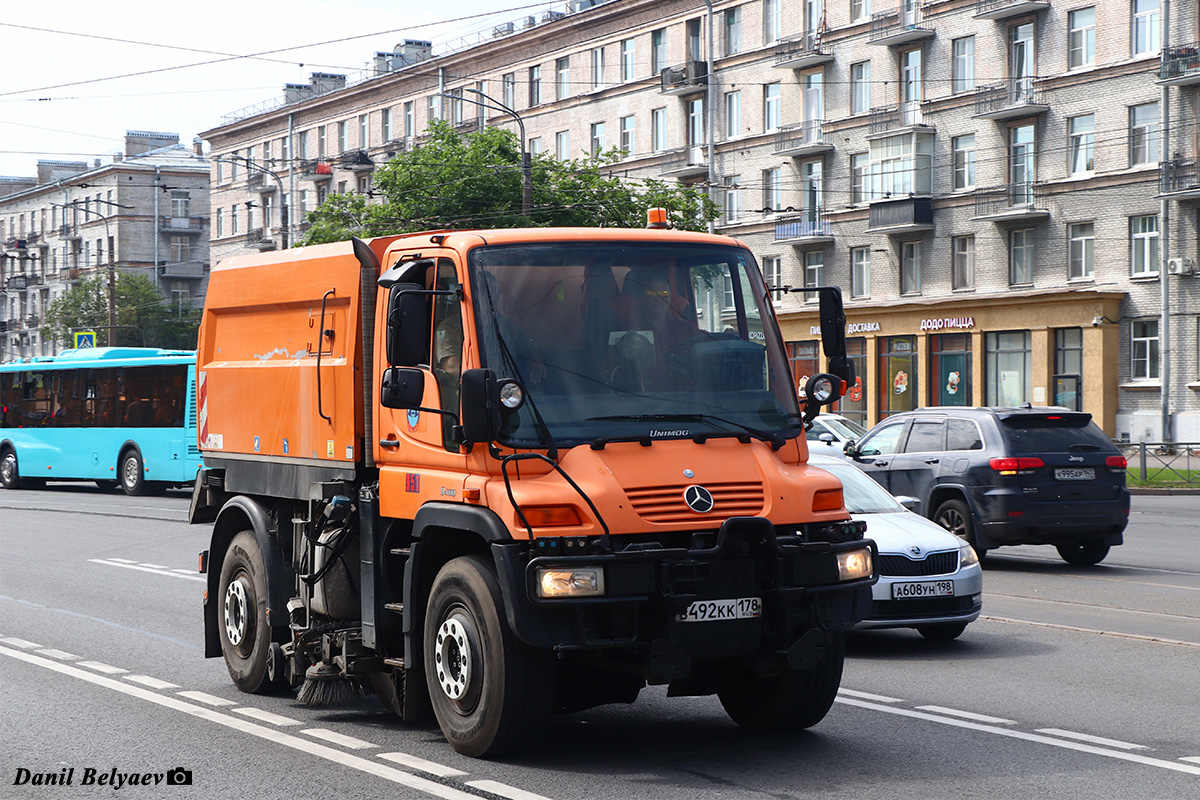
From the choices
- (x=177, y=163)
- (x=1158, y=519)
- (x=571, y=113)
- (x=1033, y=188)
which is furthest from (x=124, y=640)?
(x=177, y=163)

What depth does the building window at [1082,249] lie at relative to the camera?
43.3m

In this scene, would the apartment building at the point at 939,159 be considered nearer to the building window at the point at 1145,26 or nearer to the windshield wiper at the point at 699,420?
the building window at the point at 1145,26

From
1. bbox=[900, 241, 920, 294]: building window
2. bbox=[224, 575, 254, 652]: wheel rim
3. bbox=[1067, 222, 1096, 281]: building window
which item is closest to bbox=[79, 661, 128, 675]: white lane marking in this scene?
bbox=[224, 575, 254, 652]: wheel rim

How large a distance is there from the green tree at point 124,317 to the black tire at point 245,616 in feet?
236

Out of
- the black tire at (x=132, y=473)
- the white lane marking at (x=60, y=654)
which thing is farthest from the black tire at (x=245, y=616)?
the black tire at (x=132, y=473)

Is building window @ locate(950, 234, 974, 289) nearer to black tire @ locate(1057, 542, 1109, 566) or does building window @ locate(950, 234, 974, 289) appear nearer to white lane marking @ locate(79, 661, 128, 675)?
black tire @ locate(1057, 542, 1109, 566)

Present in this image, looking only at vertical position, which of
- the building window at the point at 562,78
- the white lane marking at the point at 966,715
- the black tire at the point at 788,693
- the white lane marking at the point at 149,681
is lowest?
the white lane marking at the point at 149,681

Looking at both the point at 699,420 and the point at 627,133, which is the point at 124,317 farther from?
the point at 699,420

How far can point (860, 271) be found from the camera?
168ft

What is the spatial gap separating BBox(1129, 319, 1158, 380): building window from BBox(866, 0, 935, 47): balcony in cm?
1160

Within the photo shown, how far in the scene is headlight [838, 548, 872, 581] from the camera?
7051 mm

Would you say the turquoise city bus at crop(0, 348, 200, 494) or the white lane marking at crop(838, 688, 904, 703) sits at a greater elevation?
the turquoise city bus at crop(0, 348, 200, 494)

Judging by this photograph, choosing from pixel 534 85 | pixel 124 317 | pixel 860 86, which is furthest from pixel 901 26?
pixel 124 317

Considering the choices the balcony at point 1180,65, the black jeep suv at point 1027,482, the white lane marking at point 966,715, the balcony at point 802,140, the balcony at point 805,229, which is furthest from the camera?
the balcony at point 805,229
